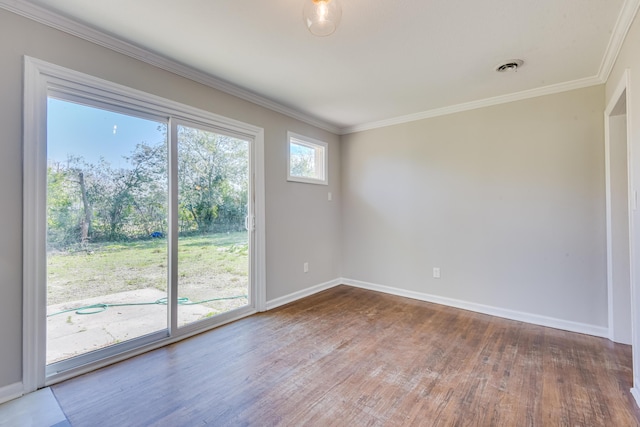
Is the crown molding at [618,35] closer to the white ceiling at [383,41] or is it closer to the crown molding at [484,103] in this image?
the white ceiling at [383,41]

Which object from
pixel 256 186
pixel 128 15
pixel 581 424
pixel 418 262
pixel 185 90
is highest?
pixel 128 15

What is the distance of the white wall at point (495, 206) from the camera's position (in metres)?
2.80

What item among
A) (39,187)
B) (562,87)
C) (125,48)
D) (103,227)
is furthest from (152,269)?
(562,87)

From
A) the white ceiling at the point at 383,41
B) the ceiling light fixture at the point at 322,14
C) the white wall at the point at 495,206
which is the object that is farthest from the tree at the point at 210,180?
the white wall at the point at 495,206

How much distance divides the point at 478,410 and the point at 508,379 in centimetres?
50

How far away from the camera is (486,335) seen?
276 centimetres

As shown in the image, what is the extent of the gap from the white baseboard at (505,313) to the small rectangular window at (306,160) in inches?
71.0

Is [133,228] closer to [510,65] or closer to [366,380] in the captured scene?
[366,380]

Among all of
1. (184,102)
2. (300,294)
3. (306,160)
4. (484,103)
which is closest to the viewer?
(184,102)

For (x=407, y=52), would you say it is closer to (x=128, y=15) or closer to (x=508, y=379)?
(x=128, y=15)

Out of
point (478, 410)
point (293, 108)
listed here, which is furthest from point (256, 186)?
point (478, 410)

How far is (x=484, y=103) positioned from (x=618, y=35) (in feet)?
4.31

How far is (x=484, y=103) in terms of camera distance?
3.32 m

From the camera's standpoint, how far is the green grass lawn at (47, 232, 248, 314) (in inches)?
81.4
